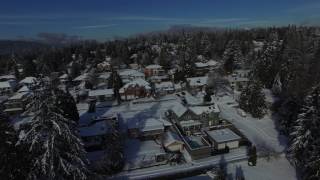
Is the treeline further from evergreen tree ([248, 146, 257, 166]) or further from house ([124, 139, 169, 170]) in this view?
house ([124, 139, 169, 170])

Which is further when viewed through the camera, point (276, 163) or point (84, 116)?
point (84, 116)

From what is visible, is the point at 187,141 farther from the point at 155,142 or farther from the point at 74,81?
the point at 74,81

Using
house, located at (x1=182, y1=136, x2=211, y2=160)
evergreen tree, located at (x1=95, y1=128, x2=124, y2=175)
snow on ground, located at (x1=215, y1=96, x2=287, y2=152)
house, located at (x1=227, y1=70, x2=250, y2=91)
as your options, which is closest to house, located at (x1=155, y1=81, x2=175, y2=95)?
house, located at (x1=227, y1=70, x2=250, y2=91)

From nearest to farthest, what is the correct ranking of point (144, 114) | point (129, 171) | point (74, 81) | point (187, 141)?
point (129, 171)
point (187, 141)
point (144, 114)
point (74, 81)

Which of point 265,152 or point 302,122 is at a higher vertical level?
point 302,122

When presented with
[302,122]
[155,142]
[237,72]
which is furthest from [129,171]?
[237,72]

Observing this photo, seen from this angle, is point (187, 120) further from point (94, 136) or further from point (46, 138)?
point (46, 138)

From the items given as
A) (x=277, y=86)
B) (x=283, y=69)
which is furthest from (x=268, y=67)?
(x=277, y=86)
